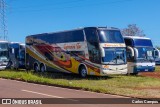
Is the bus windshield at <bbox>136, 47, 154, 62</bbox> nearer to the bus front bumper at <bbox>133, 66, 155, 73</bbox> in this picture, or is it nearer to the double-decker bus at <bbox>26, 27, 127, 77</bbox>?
the bus front bumper at <bbox>133, 66, 155, 73</bbox>

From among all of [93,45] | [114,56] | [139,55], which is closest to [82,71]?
[93,45]

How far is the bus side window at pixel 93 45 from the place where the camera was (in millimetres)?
26641

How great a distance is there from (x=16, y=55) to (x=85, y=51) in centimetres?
1563

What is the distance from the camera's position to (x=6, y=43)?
39625 mm

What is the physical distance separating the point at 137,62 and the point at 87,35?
4.97m

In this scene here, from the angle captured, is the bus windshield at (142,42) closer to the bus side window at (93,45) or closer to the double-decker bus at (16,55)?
the bus side window at (93,45)

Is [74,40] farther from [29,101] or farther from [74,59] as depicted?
[29,101]

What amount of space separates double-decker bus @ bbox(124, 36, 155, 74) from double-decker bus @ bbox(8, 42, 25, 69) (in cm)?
1458

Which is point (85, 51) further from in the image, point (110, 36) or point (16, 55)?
point (16, 55)

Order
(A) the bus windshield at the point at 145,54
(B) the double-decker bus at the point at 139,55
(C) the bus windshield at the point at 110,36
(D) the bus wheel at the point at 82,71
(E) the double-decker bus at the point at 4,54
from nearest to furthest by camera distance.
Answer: (C) the bus windshield at the point at 110,36 → (D) the bus wheel at the point at 82,71 → (B) the double-decker bus at the point at 139,55 → (A) the bus windshield at the point at 145,54 → (E) the double-decker bus at the point at 4,54

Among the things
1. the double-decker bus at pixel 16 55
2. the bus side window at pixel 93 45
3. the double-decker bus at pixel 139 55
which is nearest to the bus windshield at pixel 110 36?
the bus side window at pixel 93 45

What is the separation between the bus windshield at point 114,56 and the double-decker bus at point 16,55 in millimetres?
16039

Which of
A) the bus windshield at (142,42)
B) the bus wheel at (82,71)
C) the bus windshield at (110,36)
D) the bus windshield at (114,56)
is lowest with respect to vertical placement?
the bus wheel at (82,71)

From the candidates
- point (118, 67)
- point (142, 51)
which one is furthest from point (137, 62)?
point (118, 67)
